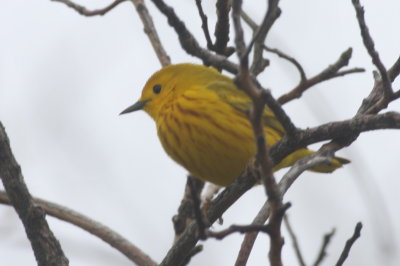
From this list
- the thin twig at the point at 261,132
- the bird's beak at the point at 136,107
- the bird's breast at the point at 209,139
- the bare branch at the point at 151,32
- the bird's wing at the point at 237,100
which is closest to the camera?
the thin twig at the point at 261,132

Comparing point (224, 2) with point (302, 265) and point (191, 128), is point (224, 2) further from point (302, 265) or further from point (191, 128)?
point (302, 265)

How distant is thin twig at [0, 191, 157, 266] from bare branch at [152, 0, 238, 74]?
2.06m

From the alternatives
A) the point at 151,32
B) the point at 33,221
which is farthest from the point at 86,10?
the point at 33,221

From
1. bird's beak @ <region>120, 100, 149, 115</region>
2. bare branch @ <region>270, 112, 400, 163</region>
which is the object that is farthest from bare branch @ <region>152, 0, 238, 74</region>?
bird's beak @ <region>120, 100, 149, 115</region>

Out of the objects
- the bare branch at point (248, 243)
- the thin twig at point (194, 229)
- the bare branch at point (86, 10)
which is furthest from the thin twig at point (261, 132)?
the bare branch at point (86, 10)

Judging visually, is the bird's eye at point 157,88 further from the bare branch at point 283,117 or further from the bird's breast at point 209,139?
the bare branch at point 283,117

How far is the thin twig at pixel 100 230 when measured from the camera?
179 inches

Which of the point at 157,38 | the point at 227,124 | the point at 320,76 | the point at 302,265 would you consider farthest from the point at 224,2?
the point at 302,265

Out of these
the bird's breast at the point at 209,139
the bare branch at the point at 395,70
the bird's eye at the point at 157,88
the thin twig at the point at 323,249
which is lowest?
the thin twig at the point at 323,249

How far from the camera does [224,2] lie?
4441 mm

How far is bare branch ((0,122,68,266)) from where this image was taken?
11.6 feet

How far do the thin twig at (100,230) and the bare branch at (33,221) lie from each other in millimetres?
911

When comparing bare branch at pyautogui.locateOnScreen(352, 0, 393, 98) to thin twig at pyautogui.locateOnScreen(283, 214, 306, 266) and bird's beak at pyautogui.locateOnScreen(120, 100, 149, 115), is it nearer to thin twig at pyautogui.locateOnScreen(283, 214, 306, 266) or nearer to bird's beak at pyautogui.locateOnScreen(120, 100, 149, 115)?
thin twig at pyautogui.locateOnScreen(283, 214, 306, 266)

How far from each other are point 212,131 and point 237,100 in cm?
36
